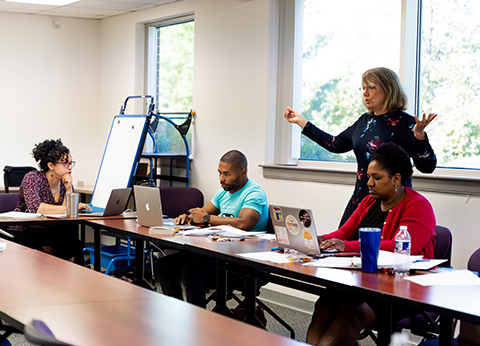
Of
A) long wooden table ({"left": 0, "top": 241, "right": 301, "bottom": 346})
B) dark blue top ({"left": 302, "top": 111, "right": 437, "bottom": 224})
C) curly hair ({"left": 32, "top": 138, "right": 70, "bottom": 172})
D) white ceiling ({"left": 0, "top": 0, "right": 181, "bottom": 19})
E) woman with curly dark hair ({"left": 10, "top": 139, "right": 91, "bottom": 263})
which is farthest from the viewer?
white ceiling ({"left": 0, "top": 0, "right": 181, "bottom": 19})

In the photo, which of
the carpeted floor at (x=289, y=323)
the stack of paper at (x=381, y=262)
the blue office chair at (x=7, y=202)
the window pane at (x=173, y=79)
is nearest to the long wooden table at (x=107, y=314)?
the stack of paper at (x=381, y=262)

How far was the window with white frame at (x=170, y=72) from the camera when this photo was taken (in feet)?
18.9

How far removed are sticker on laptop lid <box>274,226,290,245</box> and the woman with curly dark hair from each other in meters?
1.89

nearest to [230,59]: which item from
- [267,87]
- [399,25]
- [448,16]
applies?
[267,87]

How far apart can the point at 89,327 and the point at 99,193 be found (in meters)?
4.15

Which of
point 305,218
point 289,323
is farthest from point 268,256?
point 289,323

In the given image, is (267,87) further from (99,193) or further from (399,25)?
(99,193)

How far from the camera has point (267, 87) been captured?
4871mm

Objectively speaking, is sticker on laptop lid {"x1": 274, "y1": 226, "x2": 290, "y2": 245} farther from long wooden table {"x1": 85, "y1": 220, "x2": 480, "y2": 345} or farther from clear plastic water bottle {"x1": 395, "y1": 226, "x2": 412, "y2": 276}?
clear plastic water bottle {"x1": 395, "y1": 226, "x2": 412, "y2": 276}

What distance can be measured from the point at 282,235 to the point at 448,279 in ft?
2.63

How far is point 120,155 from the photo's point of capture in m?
5.55

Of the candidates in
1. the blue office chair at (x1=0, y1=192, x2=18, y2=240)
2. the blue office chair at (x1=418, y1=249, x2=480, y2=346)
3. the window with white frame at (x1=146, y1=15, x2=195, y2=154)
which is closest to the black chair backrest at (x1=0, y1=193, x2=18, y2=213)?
the blue office chair at (x1=0, y1=192, x2=18, y2=240)

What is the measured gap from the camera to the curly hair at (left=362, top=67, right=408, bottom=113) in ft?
10.7

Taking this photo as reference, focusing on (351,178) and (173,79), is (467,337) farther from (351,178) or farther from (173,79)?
(173,79)
